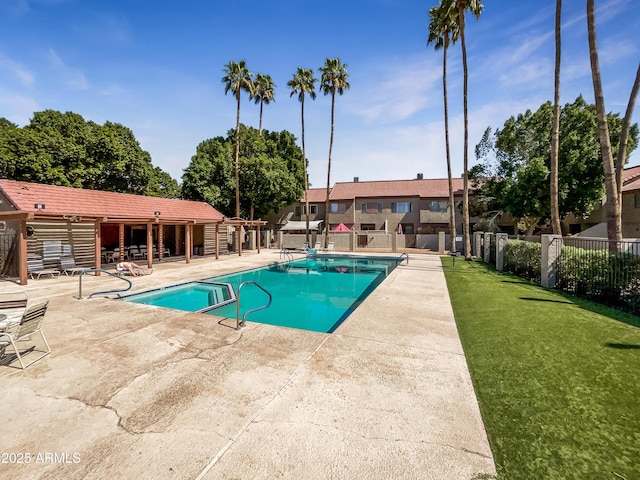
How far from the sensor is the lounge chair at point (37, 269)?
13.9 m

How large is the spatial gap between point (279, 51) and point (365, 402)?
1698 centimetres

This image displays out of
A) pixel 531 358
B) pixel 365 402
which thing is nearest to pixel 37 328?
pixel 365 402

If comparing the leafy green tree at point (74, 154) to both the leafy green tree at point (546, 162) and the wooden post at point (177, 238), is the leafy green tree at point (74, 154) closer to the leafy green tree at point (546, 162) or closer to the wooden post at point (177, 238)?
the wooden post at point (177, 238)

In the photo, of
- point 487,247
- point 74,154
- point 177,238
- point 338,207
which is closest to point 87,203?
point 177,238

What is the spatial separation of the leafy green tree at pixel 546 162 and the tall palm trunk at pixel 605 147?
14.7 m

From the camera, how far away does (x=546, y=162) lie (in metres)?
25.7

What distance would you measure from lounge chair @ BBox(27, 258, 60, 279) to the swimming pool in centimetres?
704

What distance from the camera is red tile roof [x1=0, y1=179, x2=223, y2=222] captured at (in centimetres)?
1429

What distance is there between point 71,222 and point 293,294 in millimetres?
13473

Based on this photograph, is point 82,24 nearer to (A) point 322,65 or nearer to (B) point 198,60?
(B) point 198,60

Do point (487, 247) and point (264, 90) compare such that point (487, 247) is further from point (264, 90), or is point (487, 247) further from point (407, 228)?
point (264, 90)

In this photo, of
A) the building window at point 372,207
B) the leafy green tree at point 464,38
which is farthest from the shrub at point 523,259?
the building window at point 372,207

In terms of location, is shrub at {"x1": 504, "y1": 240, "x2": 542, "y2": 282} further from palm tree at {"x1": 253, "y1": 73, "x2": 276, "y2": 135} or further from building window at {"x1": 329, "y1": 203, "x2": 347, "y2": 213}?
palm tree at {"x1": 253, "y1": 73, "x2": 276, "y2": 135}

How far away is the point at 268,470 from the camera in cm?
284
